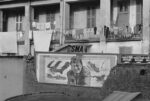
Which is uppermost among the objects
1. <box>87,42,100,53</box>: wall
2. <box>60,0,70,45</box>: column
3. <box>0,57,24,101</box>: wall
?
<box>60,0,70,45</box>: column

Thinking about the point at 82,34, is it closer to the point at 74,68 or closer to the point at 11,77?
the point at 74,68

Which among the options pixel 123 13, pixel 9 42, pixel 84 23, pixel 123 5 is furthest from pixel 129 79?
pixel 9 42

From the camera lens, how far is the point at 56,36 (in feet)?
74.3

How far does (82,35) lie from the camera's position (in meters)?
21.5

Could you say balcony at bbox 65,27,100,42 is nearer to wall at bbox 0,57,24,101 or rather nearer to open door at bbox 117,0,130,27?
open door at bbox 117,0,130,27

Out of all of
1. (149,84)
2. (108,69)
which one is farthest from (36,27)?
(149,84)

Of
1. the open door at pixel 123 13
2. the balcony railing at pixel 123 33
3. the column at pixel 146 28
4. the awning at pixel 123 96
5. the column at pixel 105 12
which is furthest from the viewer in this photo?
the open door at pixel 123 13

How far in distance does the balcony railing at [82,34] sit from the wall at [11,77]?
14.4 feet

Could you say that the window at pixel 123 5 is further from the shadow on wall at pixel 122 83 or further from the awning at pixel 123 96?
the awning at pixel 123 96

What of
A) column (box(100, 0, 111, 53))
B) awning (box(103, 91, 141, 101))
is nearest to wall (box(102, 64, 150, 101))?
column (box(100, 0, 111, 53))

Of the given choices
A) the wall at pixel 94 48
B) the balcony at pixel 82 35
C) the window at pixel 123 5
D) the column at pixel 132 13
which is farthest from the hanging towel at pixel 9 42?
the column at pixel 132 13

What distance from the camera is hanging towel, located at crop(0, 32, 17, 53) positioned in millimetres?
23422

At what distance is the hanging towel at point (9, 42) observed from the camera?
2342 centimetres

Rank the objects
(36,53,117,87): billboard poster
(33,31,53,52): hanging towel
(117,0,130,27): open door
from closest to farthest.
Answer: (36,53,117,87): billboard poster < (117,0,130,27): open door < (33,31,53,52): hanging towel
